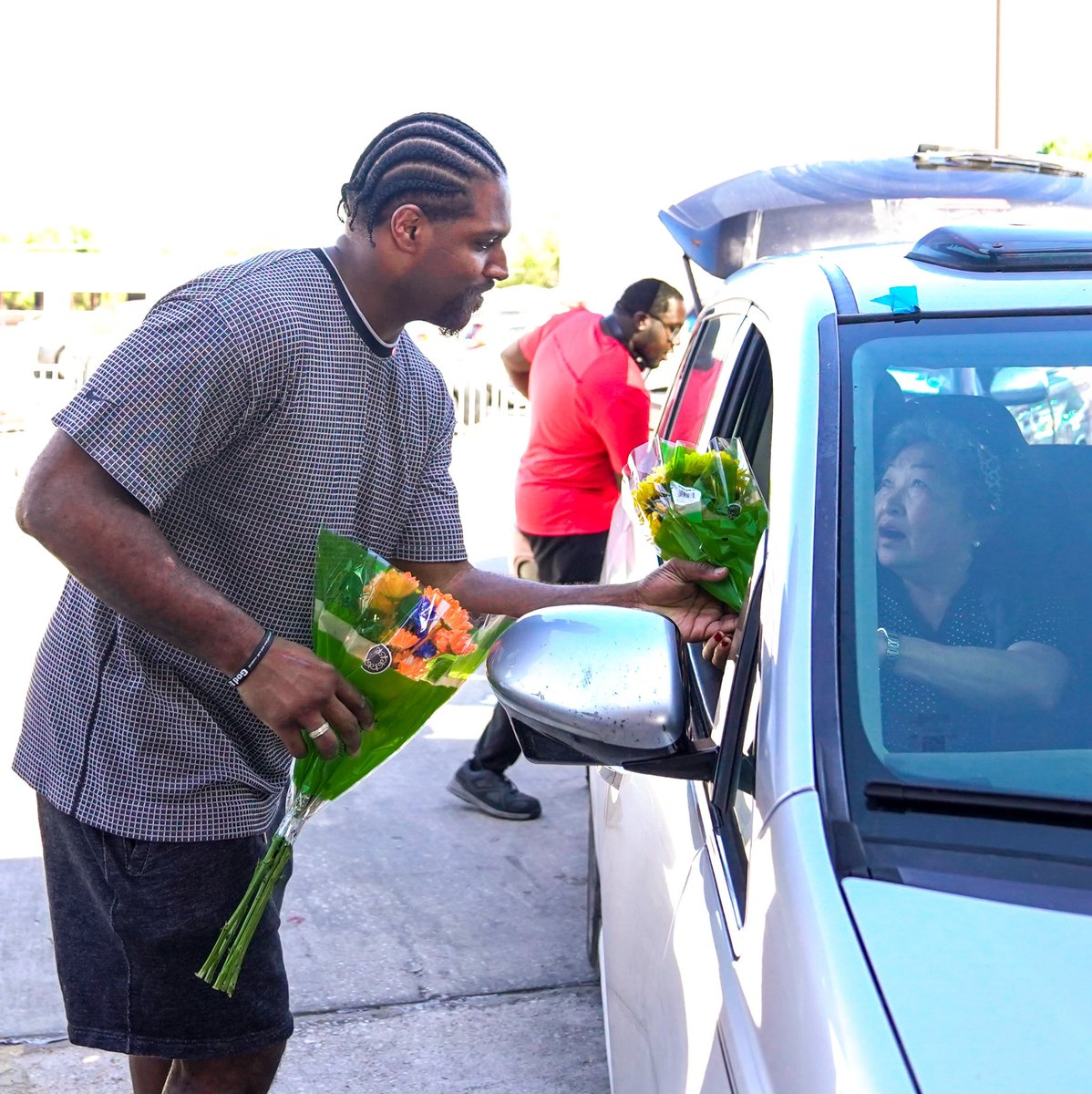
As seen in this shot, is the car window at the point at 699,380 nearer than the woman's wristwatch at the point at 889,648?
No

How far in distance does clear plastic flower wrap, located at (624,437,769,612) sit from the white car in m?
0.18

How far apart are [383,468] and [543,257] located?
7164 cm

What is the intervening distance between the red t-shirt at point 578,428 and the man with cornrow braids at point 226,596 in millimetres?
2627

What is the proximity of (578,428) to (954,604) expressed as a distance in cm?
332

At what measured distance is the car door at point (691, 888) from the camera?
1634 millimetres

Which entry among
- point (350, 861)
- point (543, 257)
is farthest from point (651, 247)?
point (543, 257)

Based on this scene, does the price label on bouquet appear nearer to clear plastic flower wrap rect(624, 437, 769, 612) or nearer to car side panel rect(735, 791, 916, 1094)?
clear plastic flower wrap rect(624, 437, 769, 612)

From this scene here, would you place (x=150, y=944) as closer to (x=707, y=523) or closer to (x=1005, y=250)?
(x=707, y=523)

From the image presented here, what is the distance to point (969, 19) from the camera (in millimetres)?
27547

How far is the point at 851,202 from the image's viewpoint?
4.91 meters

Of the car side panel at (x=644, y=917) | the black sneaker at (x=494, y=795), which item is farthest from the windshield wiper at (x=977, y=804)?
the black sneaker at (x=494, y=795)

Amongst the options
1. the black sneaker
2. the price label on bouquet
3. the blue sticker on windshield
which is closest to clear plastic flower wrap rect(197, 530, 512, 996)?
the price label on bouquet

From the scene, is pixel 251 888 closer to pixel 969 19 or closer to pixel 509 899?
pixel 509 899

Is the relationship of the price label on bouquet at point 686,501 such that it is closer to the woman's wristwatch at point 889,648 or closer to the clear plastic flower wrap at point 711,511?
the clear plastic flower wrap at point 711,511
